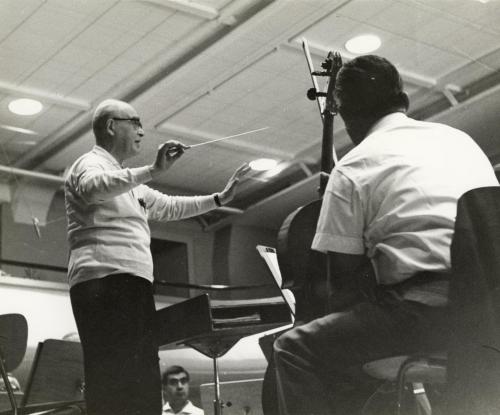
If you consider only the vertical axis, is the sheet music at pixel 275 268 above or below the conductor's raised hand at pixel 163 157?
below

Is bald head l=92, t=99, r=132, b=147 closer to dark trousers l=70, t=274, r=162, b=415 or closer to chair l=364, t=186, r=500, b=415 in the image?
dark trousers l=70, t=274, r=162, b=415

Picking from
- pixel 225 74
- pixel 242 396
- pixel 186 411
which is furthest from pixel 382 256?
pixel 186 411

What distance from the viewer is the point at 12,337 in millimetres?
2578

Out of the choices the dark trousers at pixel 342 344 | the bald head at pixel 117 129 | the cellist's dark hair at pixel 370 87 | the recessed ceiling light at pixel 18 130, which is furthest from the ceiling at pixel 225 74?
the dark trousers at pixel 342 344

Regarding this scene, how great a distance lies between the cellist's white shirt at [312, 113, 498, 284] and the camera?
1.58 meters

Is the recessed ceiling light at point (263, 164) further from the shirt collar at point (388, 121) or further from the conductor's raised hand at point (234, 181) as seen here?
the shirt collar at point (388, 121)

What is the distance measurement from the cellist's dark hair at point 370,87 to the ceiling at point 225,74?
1.39 metres

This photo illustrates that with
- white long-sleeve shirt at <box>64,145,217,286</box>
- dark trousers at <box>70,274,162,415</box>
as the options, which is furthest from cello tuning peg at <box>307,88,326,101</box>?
dark trousers at <box>70,274,162,415</box>

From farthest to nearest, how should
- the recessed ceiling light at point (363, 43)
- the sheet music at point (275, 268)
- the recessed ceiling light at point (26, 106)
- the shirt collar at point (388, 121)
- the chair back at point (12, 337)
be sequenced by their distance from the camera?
the recessed ceiling light at point (363, 43) → the recessed ceiling light at point (26, 106) → the chair back at point (12, 337) → the sheet music at point (275, 268) → the shirt collar at point (388, 121)

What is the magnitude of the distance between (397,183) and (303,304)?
424 mm

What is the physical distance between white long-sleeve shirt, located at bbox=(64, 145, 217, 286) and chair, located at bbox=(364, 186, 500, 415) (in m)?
1.16

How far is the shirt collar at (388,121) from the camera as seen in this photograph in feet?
5.86

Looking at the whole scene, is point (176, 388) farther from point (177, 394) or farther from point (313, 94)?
point (313, 94)

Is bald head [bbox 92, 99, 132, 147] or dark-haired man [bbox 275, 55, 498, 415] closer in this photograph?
dark-haired man [bbox 275, 55, 498, 415]
